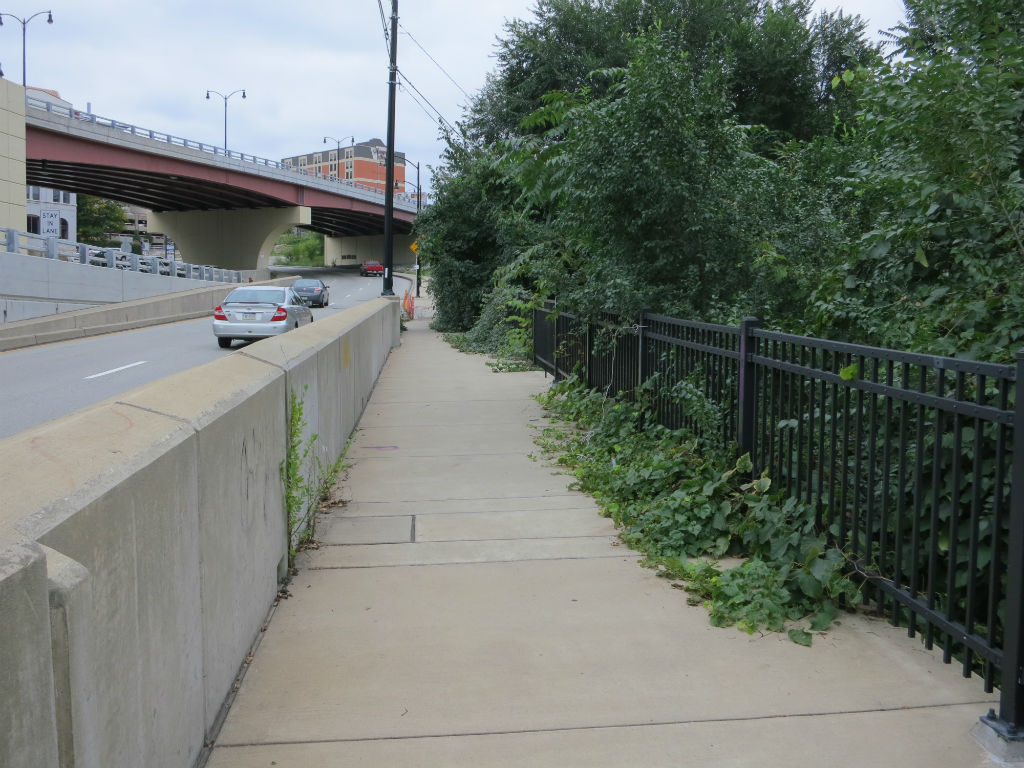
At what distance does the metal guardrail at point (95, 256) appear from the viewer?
89.8 feet

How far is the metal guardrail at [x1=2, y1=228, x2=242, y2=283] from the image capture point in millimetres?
27381

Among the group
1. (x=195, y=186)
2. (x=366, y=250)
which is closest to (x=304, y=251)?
(x=366, y=250)

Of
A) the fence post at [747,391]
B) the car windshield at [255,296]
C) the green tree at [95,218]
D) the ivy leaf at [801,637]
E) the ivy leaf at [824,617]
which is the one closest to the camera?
the ivy leaf at [801,637]

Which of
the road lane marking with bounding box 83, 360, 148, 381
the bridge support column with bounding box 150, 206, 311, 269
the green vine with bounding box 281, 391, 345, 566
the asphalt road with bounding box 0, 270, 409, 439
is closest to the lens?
the green vine with bounding box 281, 391, 345, 566

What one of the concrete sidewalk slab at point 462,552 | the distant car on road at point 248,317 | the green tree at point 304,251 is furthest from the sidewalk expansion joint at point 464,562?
the green tree at point 304,251

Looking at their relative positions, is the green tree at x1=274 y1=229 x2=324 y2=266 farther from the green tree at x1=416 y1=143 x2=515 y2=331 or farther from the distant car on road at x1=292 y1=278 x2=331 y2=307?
the green tree at x1=416 y1=143 x2=515 y2=331

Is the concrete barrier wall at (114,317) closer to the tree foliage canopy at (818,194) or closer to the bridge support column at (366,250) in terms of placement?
the tree foliage canopy at (818,194)

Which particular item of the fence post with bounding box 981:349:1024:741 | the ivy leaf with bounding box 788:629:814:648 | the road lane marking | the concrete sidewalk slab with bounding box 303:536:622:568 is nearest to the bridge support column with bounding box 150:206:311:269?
the road lane marking

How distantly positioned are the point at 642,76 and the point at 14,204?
34646mm

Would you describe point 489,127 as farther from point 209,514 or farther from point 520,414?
point 209,514

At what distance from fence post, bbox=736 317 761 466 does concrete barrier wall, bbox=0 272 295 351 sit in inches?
756

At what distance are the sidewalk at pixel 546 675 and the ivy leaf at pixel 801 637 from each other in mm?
36

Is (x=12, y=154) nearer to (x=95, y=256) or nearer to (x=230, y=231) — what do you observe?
(x=95, y=256)

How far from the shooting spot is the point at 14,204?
3494cm
